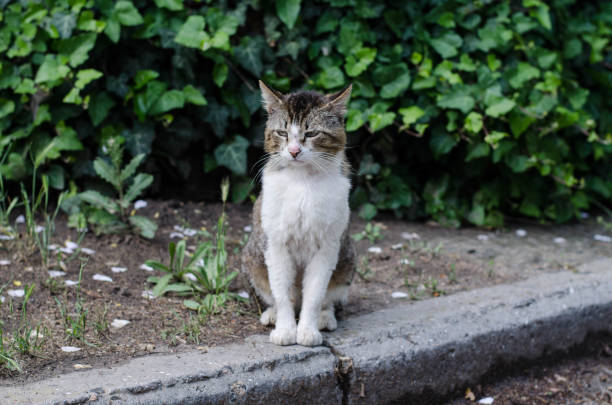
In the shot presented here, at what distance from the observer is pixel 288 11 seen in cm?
426

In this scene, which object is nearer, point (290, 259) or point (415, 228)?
point (290, 259)

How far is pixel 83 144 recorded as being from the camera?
13.9 feet

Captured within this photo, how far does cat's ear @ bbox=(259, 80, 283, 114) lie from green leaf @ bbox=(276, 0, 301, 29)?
1.64m

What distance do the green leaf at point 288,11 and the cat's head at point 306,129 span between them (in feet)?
5.54

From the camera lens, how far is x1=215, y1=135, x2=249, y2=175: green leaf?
430 centimetres

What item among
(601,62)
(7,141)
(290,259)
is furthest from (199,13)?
(601,62)

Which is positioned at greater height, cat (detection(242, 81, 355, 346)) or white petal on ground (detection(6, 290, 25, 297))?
cat (detection(242, 81, 355, 346))

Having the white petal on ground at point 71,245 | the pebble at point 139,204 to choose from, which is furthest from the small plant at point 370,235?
the white petal on ground at point 71,245

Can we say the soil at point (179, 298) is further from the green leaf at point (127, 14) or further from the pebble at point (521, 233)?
the green leaf at point (127, 14)

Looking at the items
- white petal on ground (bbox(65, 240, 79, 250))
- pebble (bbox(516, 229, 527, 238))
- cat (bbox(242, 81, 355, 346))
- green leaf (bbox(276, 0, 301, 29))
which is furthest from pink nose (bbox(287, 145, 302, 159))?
pebble (bbox(516, 229, 527, 238))

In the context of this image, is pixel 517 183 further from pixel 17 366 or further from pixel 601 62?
pixel 17 366

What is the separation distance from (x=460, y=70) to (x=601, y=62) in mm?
1738

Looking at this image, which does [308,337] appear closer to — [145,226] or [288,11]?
[145,226]

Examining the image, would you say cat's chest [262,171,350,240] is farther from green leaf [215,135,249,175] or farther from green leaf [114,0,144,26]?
green leaf [114,0,144,26]
